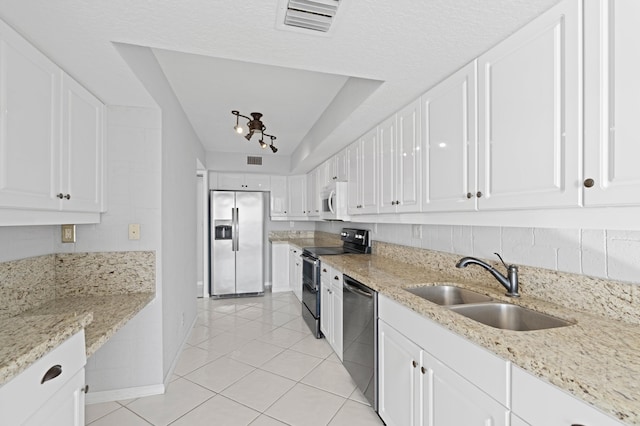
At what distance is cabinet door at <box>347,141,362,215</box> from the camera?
3.25 m

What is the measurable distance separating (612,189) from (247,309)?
4327 millimetres

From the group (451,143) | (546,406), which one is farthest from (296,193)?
(546,406)

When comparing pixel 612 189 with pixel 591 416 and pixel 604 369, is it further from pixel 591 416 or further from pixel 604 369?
pixel 591 416

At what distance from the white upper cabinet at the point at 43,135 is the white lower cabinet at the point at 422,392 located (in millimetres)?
1997

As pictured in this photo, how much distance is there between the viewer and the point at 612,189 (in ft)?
3.42

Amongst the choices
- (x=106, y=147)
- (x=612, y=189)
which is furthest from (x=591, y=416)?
(x=106, y=147)

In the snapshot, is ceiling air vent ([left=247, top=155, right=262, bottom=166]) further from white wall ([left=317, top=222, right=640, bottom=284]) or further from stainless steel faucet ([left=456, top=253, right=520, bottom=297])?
stainless steel faucet ([left=456, top=253, right=520, bottom=297])

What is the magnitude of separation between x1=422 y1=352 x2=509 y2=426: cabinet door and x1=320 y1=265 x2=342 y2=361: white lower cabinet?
4.43ft

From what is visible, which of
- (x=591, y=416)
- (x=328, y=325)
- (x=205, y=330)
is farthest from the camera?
(x=205, y=330)

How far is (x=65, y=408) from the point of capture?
3.91 feet

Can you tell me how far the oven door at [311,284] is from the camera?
11.4 ft

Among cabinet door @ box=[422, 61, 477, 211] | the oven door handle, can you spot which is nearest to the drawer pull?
the oven door handle

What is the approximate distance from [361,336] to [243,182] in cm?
396

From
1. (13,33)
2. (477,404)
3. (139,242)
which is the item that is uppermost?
(13,33)
